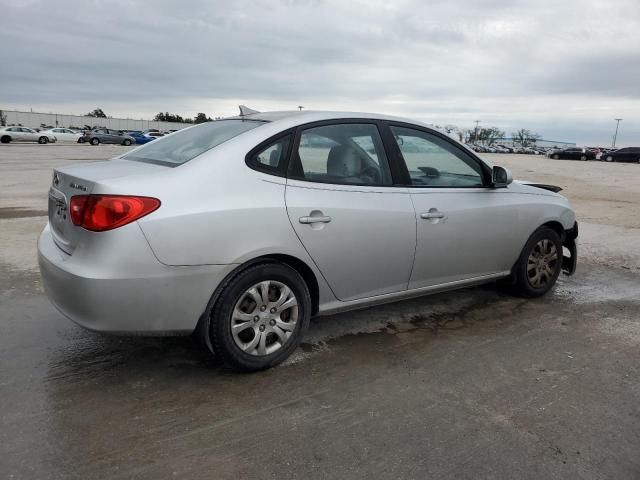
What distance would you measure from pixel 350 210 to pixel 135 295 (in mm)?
1457

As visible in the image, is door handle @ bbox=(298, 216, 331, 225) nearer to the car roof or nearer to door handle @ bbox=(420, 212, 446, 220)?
the car roof

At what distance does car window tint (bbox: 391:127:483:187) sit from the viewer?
4.08 m

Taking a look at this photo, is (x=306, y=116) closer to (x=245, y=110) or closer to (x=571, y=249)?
(x=245, y=110)

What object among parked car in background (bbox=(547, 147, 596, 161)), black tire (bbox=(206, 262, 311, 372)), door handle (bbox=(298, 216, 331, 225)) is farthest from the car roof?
parked car in background (bbox=(547, 147, 596, 161))

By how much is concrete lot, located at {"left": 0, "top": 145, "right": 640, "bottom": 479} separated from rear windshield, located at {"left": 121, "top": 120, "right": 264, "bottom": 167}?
1.31 meters

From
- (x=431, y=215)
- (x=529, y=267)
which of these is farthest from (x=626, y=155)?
(x=431, y=215)

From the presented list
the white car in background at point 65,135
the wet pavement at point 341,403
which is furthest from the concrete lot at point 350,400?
the white car in background at point 65,135

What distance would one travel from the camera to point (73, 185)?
3.16 metres

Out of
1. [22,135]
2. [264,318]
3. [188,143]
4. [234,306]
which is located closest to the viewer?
[234,306]

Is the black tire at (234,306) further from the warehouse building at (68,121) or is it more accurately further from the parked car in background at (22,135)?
the warehouse building at (68,121)

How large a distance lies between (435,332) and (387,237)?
0.96 metres

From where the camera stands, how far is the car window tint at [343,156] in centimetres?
359

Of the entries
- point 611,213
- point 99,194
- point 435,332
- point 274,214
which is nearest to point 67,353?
point 99,194

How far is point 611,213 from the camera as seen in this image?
435 inches
